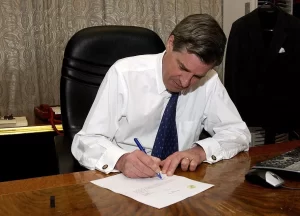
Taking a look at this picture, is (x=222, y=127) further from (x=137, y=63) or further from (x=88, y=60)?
(x=88, y=60)

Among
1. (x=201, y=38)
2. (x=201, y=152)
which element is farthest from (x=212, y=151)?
(x=201, y=38)

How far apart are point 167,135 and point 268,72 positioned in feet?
3.03

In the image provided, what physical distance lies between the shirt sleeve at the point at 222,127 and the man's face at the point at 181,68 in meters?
0.21

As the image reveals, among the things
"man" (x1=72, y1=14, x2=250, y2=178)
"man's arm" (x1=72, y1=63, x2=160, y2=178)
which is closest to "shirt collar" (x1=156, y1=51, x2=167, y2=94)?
"man" (x1=72, y1=14, x2=250, y2=178)

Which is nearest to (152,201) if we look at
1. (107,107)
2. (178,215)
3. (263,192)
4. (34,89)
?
(178,215)

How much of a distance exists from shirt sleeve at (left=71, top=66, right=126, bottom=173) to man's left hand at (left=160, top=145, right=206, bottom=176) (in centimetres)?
14

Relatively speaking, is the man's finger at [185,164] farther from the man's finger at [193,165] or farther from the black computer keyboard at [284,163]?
the black computer keyboard at [284,163]

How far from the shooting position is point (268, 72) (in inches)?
85.4

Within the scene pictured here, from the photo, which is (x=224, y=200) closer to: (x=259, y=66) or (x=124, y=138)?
(x=124, y=138)

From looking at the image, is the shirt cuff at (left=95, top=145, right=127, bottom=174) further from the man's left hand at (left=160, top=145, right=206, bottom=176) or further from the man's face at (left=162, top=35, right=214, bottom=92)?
the man's face at (left=162, top=35, right=214, bottom=92)

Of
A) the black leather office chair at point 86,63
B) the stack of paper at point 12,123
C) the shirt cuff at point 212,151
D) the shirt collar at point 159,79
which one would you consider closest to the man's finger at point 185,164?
the shirt cuff at point 212,151

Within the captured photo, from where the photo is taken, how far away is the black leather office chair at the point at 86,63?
1.60 meters

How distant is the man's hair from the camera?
50.1 inches

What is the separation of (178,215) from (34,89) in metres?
2.03
